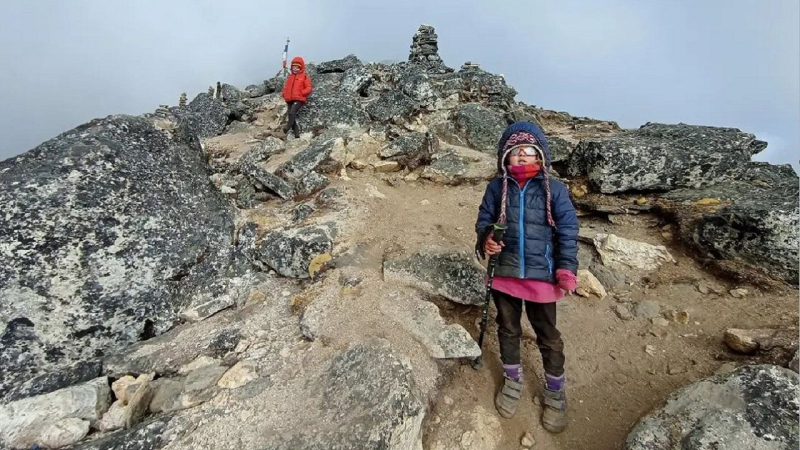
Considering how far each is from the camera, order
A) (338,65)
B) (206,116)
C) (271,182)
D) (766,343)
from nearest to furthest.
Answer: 1. (766,343)
2. (271,182)
3. (206,116)
4. (338,65)

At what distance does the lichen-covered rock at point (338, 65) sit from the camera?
22.0 meters

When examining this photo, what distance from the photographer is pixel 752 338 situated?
4938 millimetres

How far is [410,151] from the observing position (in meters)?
10.6

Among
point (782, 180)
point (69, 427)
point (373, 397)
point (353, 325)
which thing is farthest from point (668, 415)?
point (782, 180)

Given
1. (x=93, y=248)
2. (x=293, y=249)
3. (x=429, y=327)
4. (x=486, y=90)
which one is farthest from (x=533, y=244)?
(x=486, y=90)

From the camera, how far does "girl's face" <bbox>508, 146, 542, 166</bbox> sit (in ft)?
14.3

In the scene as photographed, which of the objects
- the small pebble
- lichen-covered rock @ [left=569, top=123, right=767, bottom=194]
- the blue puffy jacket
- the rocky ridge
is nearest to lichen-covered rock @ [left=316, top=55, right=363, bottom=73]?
the rocky ridge

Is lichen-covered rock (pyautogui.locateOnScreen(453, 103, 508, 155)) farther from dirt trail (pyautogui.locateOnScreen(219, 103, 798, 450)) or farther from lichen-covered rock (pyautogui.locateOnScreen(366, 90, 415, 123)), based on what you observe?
dirt trail (pyautogui.locateOnScreen(219, 103, 798, 450))

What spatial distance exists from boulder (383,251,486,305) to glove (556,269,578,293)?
186cm

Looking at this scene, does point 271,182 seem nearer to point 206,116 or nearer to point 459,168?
point 459,168

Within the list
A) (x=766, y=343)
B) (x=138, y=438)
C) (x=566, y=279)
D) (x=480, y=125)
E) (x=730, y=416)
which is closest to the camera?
(x=730, y=416)

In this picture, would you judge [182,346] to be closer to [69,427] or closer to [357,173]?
[69,427]

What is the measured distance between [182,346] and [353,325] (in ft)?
7.59

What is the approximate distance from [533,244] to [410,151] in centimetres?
667
